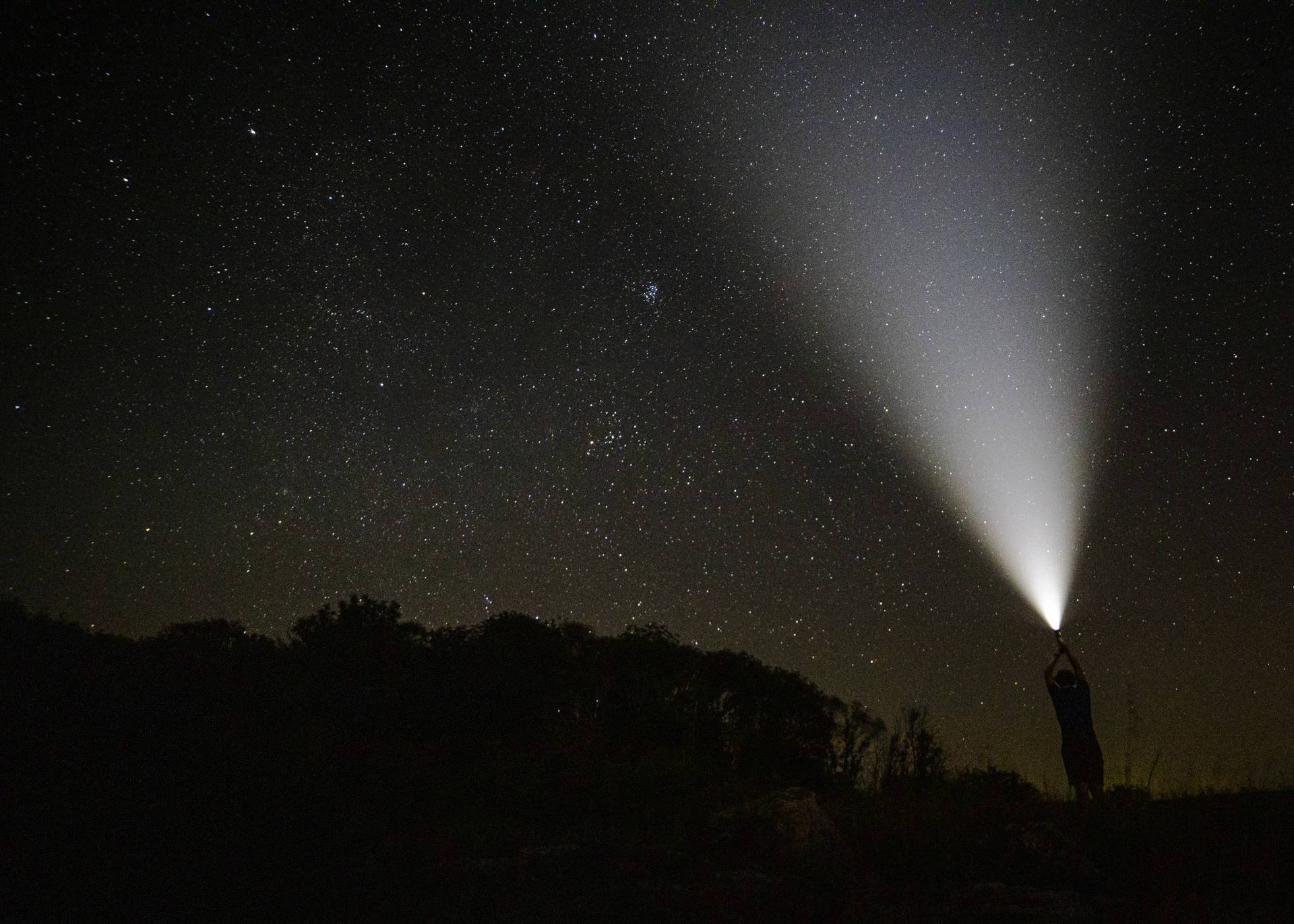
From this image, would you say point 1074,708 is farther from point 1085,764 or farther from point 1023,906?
point 1023,906

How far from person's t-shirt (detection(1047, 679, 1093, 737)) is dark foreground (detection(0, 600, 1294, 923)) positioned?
0.93 metres

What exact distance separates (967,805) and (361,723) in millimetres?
11349

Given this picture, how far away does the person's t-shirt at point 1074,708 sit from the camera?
879 centimetres

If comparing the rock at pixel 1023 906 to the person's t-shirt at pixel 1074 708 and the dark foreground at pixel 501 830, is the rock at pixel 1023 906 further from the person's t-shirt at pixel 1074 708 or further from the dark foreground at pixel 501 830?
the person's t-shirt at pixel 1074 708

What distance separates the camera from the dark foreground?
542 cm

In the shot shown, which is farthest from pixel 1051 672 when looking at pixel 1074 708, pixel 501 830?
pixel 501 830

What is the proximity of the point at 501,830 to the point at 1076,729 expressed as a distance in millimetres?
6518

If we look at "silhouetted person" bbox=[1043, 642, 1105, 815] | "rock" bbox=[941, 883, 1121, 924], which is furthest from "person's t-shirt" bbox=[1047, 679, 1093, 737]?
"rock" bbox=[941, 883, 1121, 924]

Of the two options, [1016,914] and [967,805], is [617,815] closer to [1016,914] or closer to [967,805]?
[967,805]

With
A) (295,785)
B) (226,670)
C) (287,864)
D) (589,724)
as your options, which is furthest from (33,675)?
(589,724)

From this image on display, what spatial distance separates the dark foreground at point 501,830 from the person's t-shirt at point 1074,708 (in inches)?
36.6

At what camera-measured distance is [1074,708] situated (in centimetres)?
886

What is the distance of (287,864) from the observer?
5.89 metres

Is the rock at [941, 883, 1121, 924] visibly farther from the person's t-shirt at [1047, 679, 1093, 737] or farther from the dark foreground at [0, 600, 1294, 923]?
the person's t-shirt at [1047, 679, 1093, 737]
